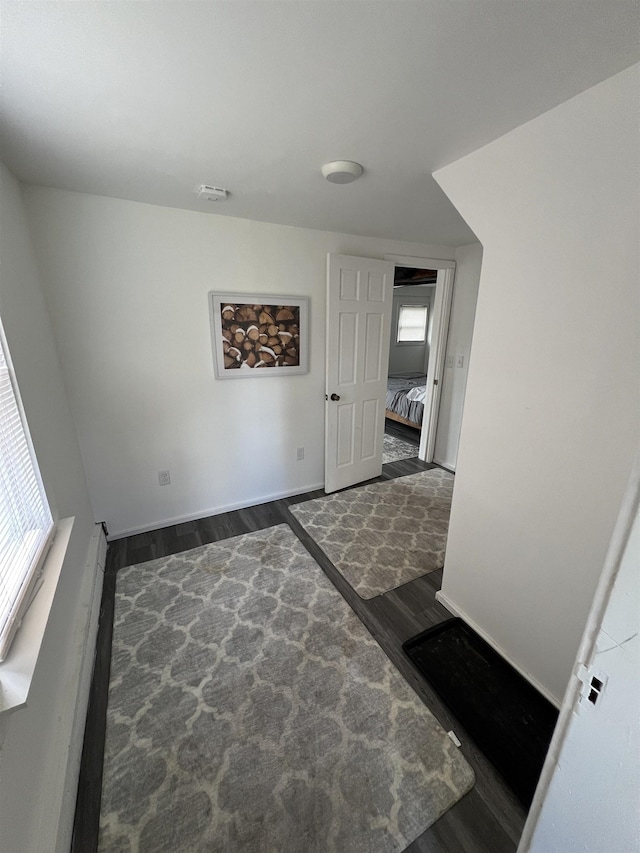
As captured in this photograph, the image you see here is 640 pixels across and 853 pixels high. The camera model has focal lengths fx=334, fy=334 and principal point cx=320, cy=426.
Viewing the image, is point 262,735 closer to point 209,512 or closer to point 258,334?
point 209,512

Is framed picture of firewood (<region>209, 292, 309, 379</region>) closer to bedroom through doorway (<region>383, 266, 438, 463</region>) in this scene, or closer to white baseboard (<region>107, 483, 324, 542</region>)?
white baseboard (<region>107, 483, 324, 542</region>)

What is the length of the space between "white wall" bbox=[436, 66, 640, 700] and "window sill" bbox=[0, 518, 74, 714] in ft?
5.90

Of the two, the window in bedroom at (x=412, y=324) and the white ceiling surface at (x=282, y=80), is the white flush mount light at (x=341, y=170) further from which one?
the window in bedroom at (x=412, y=324)

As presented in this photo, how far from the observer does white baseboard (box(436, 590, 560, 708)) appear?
1449 mm

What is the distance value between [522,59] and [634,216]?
563 mm

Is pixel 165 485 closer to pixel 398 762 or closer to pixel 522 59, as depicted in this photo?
pixel 398 762

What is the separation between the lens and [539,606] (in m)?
1.46

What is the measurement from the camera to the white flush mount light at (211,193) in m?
1.82

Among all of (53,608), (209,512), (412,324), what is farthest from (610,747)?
(412,324)

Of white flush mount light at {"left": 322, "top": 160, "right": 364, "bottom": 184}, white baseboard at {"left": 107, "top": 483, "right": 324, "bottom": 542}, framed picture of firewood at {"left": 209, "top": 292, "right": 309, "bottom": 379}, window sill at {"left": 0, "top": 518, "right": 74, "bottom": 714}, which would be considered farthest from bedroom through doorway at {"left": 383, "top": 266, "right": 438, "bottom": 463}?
window sill at {"left": 0, "top": 518, "right": 74, "bottom": 714}

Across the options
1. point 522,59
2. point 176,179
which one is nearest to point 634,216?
point 522,59

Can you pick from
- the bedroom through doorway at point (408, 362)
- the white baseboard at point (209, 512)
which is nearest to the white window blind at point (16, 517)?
the white baseboard at point (209, 512)

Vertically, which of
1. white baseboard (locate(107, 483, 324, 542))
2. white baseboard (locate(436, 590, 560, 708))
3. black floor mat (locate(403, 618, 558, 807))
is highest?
white baseboard (locate(107, 483, 324, 542))

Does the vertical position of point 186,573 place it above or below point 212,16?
below
